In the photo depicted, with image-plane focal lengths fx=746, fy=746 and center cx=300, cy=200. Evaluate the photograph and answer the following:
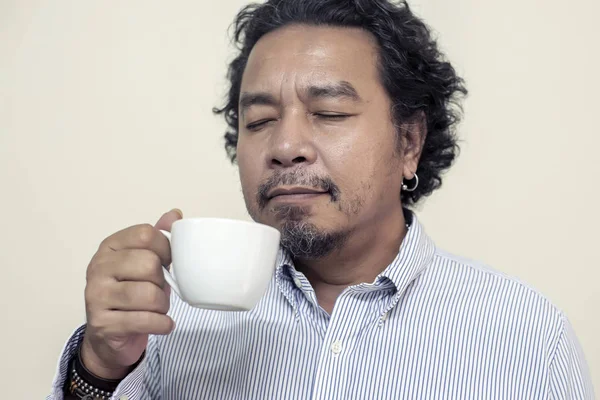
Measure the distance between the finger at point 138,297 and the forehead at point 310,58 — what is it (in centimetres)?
55

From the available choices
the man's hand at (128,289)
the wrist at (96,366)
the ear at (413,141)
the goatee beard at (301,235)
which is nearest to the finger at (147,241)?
the man's hand at (128,289)

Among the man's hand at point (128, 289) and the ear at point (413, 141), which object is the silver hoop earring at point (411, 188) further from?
the man's hand at point (128, 289)

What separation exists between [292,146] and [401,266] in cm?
29

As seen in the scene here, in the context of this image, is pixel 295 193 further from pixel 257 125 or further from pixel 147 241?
pixel 147 241

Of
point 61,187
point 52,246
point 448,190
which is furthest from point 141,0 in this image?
point 448,190

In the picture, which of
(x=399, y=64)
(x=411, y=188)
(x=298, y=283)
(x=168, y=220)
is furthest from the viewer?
(x=411, y=188)

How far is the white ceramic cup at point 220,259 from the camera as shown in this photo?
93 cm

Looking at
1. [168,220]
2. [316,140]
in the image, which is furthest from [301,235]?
[168,220]

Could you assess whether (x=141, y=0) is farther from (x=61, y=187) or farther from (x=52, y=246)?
(x=52, y=246)

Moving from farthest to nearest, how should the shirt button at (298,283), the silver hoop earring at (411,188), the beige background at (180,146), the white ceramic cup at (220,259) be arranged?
the beige background at (180,146) < the silver hoop earring at (411,188) < the shirt button at (298,283) < the white ceramic cup at (220,259)

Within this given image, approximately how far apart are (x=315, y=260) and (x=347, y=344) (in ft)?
0.64

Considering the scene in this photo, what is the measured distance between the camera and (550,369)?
1.29 m

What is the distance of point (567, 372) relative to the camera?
1.30 meters

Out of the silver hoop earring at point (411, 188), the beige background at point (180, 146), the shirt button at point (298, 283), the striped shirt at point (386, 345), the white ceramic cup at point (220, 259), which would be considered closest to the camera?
the white ceramic cup at point (220, 259)
